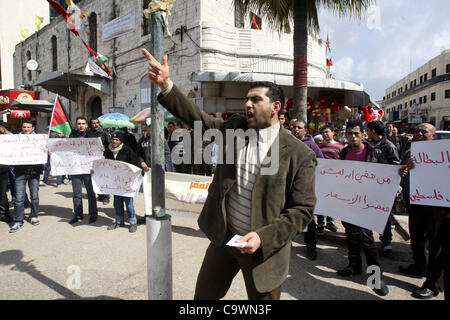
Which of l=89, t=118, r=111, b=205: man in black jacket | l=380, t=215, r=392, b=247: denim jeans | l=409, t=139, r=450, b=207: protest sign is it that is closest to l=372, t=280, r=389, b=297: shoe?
l=409, t=139, r=450, b=207: protest sign

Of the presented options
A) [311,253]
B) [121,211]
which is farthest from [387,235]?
[121,211]

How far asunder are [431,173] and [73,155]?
6023mm

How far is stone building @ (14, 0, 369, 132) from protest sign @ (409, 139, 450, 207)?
7.88 meters

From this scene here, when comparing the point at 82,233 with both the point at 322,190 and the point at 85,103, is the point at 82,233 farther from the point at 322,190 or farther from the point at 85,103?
the point at 85,103

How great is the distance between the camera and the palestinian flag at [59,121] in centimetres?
537

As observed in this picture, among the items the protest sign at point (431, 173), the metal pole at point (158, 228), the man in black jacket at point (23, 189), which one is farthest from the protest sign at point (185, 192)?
the protest sign at point (431, 173)

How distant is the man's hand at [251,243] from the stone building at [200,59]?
9.39 meters

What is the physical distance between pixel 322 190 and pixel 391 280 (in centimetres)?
140

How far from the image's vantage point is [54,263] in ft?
12.3

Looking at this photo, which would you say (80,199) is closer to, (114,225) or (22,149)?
(114,225)

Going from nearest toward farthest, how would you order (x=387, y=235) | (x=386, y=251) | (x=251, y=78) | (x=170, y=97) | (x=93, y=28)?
(x=170, y=97)
(x=386, y=251)
(x=387, y=235)
(x=251, y=78)
(x=93, y=28)

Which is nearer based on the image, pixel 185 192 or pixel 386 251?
pixel 386 251

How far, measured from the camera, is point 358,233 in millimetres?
3498

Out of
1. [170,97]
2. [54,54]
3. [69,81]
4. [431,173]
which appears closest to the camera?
[170,97]
